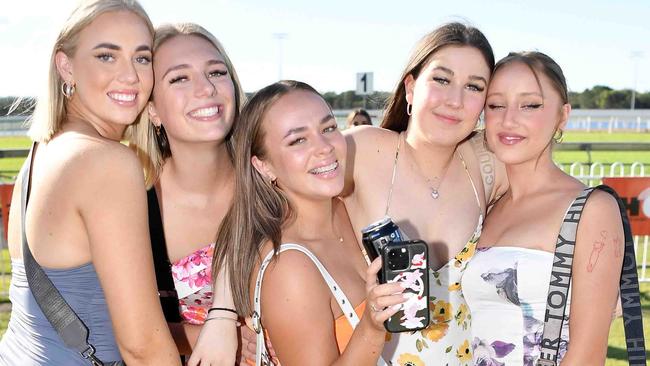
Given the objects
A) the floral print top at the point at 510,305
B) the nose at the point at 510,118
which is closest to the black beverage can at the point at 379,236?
the floral print top at the point at 510,305

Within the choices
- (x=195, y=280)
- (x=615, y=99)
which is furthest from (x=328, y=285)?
(x=615, y=99)

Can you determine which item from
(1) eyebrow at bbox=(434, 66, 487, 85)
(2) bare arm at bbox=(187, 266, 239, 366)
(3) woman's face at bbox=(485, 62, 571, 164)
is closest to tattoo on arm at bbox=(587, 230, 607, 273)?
(3) woman's face at bbox=(485, 62, 571, 164)

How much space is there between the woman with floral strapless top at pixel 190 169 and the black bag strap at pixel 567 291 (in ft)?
3.89

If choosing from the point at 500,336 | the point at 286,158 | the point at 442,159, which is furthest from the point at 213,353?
the point at 442,159

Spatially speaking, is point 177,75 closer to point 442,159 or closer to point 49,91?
point 49,91

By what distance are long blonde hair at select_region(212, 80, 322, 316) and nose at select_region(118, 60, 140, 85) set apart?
1.43ft

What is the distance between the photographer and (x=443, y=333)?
2.65 meters

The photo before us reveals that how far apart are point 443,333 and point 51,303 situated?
60.7 inches

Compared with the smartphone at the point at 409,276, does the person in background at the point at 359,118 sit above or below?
below

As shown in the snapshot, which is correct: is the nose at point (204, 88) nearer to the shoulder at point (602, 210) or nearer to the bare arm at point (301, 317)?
the bare arm at point (301, 317)

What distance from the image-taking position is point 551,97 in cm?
262

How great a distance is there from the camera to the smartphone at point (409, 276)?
1782 millimetres

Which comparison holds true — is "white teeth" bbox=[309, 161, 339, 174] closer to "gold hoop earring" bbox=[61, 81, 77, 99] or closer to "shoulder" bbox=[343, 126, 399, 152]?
"shoulder" bbox=[343, 126, 399, 152]

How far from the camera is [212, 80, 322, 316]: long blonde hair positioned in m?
2.29
